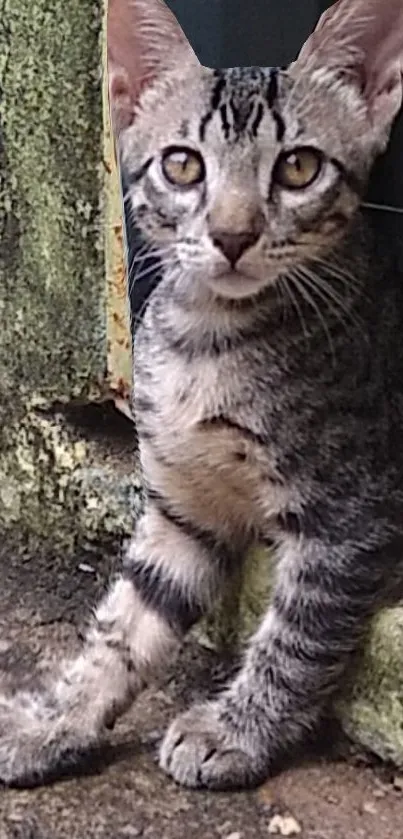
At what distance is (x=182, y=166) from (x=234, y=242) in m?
0.12

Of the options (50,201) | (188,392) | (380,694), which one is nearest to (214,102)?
(188,392)

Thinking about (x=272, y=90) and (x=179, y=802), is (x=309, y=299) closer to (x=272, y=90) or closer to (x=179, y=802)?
(x=272, y=90)

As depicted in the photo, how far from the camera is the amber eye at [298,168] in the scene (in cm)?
117

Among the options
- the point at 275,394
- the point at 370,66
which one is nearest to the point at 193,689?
the point at 275,394

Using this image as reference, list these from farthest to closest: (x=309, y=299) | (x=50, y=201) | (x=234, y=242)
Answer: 1. (x=50, y=201)
2. (x=309, y=299)
3. (x=234, y=242)

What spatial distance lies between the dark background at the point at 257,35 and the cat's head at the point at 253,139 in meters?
0.10

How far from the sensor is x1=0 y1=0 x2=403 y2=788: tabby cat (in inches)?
46.7

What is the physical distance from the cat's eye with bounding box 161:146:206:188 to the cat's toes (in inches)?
20.7

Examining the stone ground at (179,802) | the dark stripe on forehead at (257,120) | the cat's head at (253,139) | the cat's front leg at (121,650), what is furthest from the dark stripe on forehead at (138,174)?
the stone ground at (179,802)

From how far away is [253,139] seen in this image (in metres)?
1.17

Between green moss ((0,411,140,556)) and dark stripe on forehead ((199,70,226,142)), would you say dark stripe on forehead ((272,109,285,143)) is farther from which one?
green moss ((0,411,140,556))

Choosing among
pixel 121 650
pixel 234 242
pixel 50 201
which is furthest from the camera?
pixel 50 201

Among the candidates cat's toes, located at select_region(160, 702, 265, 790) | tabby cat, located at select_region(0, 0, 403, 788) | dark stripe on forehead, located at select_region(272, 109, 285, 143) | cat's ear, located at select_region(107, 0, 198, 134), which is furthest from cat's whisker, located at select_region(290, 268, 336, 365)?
cat's toes, located at select_region(160, 702, 265, 790)

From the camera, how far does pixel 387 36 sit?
1.20 m
